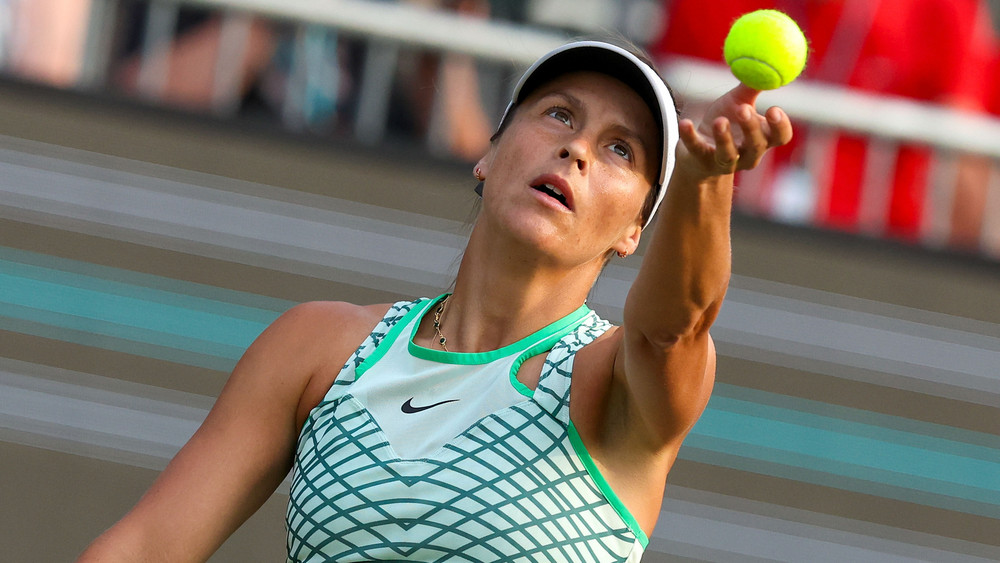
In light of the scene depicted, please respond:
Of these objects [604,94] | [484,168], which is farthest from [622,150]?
[484,168]

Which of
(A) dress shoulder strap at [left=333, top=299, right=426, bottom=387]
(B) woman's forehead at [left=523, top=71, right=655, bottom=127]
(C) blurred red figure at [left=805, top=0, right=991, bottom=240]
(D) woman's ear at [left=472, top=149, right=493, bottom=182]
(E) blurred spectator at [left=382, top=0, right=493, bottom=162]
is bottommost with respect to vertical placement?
(A) dress shoulder strap at [left=333, top=299, right=426, bottom=387]

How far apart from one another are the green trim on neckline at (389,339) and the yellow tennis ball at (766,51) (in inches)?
28.7

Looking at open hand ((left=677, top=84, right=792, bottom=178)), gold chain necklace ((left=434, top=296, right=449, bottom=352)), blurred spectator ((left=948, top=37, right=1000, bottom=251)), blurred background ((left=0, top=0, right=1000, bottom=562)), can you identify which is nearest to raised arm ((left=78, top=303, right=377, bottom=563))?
gold chain necklace ((left=434, top=296, right=449, bottom=352))

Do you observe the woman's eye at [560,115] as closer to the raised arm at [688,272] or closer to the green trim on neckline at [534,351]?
the green trim on neckline at [534,351]

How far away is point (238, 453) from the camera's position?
73.4 inches

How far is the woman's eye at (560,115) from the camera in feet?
6.21

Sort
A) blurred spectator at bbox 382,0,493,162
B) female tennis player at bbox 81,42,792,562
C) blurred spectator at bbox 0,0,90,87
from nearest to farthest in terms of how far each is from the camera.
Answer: female tennis player at bbox 81,42,792,562 → blurred spectator at bbox 0,0,90,87 → blurred spectator at bbox 382,0,493,162

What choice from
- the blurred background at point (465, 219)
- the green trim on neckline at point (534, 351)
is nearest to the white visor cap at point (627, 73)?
the green trim on neckline at point (534, 351)

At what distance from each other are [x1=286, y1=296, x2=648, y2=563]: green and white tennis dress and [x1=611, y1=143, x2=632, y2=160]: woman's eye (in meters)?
0.29

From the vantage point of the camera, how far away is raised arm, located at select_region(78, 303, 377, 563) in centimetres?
183

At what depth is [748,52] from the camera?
1.37 metres

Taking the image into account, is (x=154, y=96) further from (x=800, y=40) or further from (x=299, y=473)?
(x=800, y=40)

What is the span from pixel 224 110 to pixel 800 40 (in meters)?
3.29

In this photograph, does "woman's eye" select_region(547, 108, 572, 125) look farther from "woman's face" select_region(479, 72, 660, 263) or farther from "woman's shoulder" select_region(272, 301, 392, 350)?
"woman's shoulder" select_region(272, 301, 392, 350)
